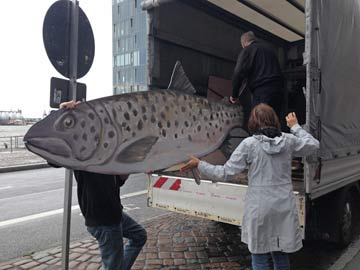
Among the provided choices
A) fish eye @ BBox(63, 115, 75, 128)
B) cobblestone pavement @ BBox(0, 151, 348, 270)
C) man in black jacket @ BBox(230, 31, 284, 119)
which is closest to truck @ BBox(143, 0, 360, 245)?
cobblestone pavement @ BBox(0, 151, 348, 270)

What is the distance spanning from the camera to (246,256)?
15.2ft

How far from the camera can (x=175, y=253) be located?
471cm

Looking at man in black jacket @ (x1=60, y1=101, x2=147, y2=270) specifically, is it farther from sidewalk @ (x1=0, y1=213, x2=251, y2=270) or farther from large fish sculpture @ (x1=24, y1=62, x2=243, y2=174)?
sidewalk @ (x1=0, y1=213, x2=251, y2=270)

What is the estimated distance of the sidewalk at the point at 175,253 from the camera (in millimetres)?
4367

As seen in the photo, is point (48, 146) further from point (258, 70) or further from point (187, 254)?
point (187, 254)

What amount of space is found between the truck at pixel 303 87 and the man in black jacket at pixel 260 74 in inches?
18.9

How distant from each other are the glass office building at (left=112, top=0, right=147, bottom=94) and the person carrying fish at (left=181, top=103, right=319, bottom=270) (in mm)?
39969

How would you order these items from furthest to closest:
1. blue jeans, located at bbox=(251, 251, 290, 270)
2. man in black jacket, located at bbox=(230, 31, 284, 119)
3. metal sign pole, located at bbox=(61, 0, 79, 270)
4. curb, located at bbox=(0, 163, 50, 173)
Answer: curb, located at bbox=(0, 163, 50, 173)
man in black jacket, located at bbox=(230, 31, 284, 119)
metal sign pole, located at bbox=(61, 0, 79, 270)
blue jeans, located at bbox=(251, 251, 290, 270)

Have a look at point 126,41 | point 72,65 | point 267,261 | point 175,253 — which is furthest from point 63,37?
point 126,41

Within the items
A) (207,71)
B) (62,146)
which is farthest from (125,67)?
(62,146)

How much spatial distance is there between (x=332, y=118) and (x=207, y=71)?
185cm

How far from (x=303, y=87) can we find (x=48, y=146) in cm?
373

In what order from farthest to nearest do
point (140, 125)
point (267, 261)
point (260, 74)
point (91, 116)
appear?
point (260, 74), point (267, 261), point (140, 125), point (91, 116)

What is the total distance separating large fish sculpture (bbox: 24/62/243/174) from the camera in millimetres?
1735
